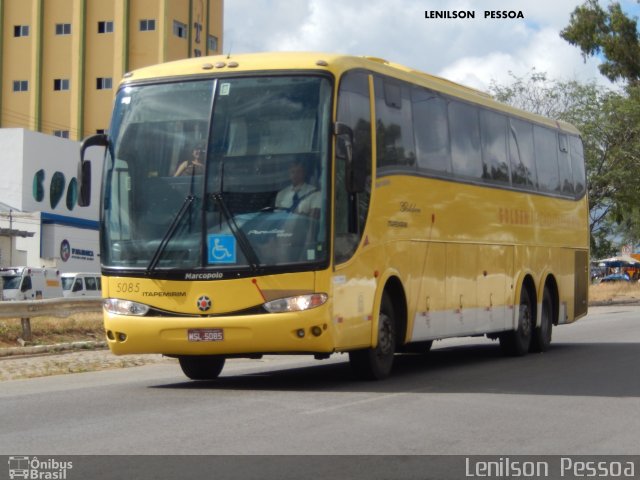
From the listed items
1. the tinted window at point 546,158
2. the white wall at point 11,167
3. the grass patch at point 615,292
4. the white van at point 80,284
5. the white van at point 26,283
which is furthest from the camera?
the white wall at point 11,167

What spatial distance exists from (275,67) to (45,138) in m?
42.9

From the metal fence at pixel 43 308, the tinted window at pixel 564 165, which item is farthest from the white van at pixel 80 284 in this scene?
the tinted window at pixel 564 165

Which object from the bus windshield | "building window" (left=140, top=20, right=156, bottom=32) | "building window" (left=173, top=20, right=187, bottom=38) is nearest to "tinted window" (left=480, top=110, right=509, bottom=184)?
the bus windshield

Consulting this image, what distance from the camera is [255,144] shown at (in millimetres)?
12641

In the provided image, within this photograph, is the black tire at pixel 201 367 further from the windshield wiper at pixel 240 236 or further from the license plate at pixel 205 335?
the windshield wiper at pixel 240 236

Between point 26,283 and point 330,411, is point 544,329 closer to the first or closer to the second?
point 330,411

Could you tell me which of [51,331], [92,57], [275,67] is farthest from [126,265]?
[92,57]

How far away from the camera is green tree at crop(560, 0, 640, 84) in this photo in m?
55.1

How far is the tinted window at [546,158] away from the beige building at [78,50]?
173 ft

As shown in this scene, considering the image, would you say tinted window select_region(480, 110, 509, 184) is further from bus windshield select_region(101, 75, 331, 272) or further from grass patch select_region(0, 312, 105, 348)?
grass patch select_region(0, 312, 105, 348)

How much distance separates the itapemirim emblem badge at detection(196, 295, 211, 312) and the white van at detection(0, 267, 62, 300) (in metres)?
27.8

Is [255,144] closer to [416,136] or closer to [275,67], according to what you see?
[275,67]

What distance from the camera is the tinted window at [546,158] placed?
20.5 meters

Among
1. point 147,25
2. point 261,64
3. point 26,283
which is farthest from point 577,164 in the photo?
point 147,25
